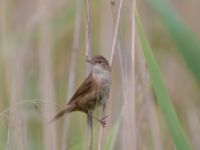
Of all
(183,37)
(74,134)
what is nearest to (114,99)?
(74,134)

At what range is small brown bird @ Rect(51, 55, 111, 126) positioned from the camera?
1.94m

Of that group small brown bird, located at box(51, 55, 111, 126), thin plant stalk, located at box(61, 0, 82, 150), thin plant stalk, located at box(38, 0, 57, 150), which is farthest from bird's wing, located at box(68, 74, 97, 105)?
thin plant stalk, located at box(38, 0, 57, 150)

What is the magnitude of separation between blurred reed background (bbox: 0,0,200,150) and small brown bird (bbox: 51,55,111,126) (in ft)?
0.21

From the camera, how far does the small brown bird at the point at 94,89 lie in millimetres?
1939

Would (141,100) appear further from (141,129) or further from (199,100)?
(199,100)

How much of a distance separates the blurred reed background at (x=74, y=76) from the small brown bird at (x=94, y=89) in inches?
2.5

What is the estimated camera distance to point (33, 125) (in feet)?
8.68

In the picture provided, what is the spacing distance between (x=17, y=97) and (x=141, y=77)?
538mm

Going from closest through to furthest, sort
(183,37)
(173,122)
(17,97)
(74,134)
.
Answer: (173,122), (183,37), (17,97), (74,134)

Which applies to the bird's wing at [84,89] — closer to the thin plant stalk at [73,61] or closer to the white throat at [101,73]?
the white throat at [101,73]

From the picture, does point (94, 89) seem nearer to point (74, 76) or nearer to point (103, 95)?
point (103, 95)

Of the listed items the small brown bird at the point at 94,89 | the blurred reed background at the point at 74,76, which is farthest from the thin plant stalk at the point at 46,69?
the small brown bird at the point at 94,89

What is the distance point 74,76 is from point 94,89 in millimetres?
380

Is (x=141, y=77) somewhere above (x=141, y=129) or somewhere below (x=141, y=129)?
above
